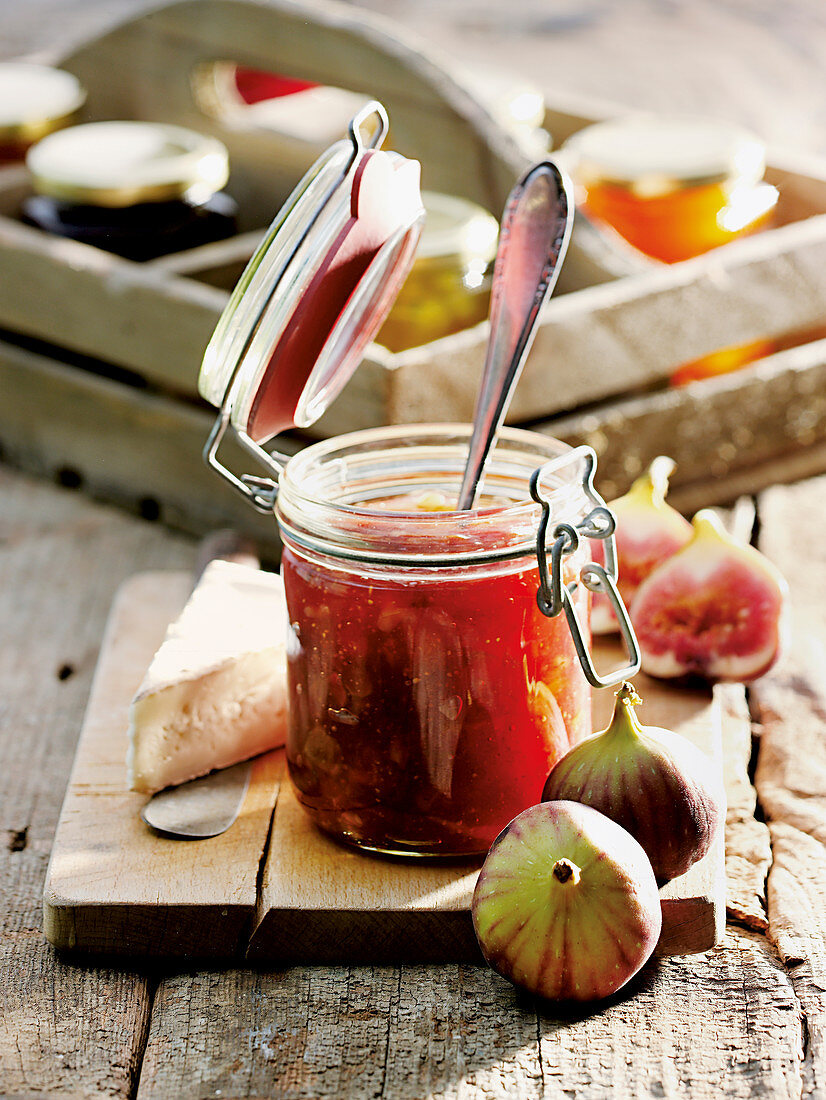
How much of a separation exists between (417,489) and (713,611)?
22 centimetres

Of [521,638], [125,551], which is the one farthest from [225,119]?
[521,638]

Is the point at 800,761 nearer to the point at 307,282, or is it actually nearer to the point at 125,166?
the point at 307,282

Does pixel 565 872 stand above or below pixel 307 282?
below

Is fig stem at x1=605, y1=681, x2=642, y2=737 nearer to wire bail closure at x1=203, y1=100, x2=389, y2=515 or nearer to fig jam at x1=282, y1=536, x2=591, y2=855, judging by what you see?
fig jam at x1=282, y1=536, x2=591, y2=855

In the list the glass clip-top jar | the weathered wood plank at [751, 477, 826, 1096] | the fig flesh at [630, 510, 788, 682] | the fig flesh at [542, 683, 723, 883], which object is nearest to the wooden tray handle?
the weathered wood plank at [751, 477, 826, 1096]

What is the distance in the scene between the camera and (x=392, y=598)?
709mm

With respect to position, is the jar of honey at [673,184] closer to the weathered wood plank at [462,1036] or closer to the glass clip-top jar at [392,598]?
the glass clip-top jar at [392,598]

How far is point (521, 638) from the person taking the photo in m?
0.72

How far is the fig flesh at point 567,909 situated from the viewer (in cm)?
63

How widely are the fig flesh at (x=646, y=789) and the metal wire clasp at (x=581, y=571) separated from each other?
24 millimetres

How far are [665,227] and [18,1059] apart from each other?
1.01 metres

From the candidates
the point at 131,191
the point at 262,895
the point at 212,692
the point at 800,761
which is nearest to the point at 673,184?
the point at 131,191

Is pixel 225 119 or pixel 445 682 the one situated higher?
pixel 445 682

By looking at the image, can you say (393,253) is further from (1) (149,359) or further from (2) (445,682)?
(1) (149,359)
